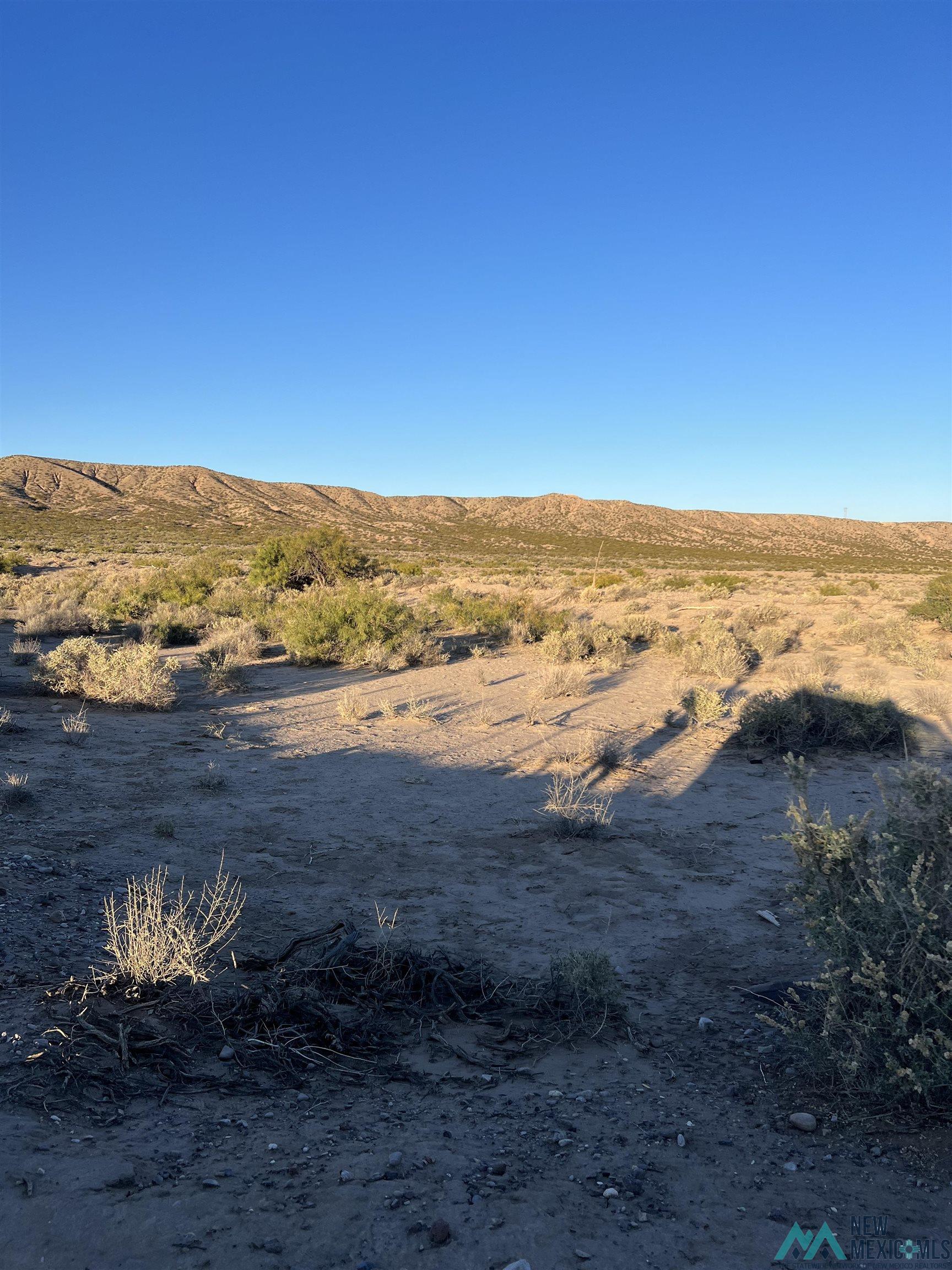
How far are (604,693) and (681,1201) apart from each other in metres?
10.4

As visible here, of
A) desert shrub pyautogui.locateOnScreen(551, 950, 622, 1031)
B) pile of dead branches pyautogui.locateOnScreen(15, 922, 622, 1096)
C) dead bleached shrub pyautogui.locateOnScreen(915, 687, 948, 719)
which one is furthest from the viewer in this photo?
dead bleached shrub pyautogui.locateOnScreen(915, 687, 948, 719)

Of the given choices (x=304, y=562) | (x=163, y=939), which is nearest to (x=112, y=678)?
(x=163, y=939)

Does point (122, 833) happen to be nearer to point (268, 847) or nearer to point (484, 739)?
point (268, 847)

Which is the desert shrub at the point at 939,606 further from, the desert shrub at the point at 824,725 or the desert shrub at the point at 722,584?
the desert shrub at the point at 824,725

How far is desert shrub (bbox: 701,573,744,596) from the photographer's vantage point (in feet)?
97.6

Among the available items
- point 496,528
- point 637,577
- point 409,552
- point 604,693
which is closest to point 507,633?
point 604,693

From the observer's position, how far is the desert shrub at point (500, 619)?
1795 centimetres

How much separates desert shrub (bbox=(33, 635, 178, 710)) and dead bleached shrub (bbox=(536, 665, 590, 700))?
545 cm

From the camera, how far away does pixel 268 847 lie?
21.0ft

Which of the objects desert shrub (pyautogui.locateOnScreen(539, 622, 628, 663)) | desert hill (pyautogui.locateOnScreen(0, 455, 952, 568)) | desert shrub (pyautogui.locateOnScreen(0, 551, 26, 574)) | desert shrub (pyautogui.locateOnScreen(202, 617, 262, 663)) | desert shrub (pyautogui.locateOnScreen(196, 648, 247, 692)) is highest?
desert hill (pyautogui.locateOnScreen(0, 455, 952, 568))

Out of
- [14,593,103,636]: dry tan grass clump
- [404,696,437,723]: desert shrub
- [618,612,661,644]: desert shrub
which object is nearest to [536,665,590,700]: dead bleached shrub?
[404,696,437,723]: desert shrub

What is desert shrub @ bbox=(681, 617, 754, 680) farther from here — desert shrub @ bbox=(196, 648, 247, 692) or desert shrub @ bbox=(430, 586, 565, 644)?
desert shrub @ bbox=(196, 648, 247, 692)

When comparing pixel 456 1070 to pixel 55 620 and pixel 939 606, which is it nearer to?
pixel 55 620

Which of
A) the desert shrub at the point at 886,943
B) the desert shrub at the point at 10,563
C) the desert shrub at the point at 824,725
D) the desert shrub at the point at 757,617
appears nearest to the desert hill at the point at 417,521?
the desert shrub at the point at 10,563
